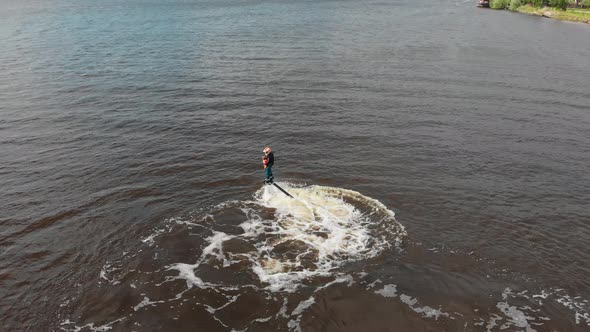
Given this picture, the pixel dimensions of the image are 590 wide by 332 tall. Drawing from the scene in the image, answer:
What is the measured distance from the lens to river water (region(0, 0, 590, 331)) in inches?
712

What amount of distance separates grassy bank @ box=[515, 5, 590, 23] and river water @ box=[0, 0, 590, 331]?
54.9 meters

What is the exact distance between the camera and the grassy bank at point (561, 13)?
327 feet

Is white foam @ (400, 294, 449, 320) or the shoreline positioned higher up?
the shoreline

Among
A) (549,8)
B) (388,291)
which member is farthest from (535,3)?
(388,291)

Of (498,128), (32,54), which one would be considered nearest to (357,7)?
(32,54)

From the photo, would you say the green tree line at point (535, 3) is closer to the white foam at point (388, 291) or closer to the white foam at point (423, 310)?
the white foam at point (388, 291)

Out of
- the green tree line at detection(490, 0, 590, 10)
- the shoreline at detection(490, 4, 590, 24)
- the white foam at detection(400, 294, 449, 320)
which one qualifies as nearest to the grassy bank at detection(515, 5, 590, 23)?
the shoreline at detection(490, 4, 590, 24)

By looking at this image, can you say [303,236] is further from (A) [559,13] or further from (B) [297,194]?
(A) [559,13]

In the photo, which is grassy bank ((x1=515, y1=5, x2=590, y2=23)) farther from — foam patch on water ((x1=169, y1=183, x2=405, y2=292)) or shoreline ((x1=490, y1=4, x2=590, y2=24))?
foam patch on water ((x1=169, y1=183, x2=405, y2=292))

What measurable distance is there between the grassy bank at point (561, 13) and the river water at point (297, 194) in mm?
54891

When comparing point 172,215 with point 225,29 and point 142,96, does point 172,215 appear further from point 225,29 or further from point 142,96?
point 225,29

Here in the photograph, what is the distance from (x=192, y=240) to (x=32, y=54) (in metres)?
54.3

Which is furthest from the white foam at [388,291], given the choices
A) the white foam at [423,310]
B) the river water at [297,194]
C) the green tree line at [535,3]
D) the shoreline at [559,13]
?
the green tree line at [535,3]

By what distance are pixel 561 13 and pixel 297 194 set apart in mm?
112677
